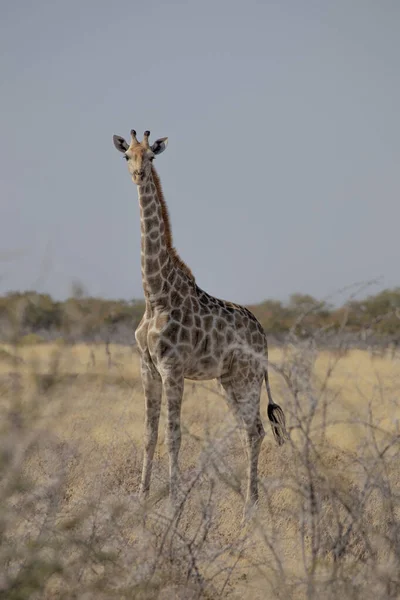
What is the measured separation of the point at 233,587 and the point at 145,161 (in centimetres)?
369

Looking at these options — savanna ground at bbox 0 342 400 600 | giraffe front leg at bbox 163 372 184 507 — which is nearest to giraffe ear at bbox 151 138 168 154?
giraffe front leg at bbox 163 372 184 507

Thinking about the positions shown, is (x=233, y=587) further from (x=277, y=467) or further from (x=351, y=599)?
(x=277, y=467)

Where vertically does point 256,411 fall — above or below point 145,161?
below

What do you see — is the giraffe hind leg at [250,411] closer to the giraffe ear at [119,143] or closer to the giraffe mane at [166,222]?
the giraffe mane at [166,222]

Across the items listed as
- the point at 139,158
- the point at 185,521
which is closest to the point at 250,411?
the point at 185,521

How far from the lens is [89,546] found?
3645mm

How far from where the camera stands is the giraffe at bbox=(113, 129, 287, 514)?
7008mm

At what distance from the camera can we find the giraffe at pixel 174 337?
23.0 feet

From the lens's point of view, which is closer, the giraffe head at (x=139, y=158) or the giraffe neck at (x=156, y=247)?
the giraffe head at (x=139, y=158)

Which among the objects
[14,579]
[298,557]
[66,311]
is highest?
[66,311]

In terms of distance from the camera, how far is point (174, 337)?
23.2 feet

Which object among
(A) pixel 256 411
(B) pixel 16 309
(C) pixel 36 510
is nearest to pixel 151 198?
(A) pixel 256 411

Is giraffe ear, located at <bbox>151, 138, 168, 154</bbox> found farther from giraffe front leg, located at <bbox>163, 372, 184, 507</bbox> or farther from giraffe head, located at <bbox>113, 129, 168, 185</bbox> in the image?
giraffe front leg, located at <bbox>163, 372, 184, 507</bbox>

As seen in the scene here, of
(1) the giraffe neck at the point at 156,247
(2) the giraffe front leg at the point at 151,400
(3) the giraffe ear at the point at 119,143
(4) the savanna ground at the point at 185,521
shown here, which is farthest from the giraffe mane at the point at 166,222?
(4) the savanna ground at the point at 185,521
